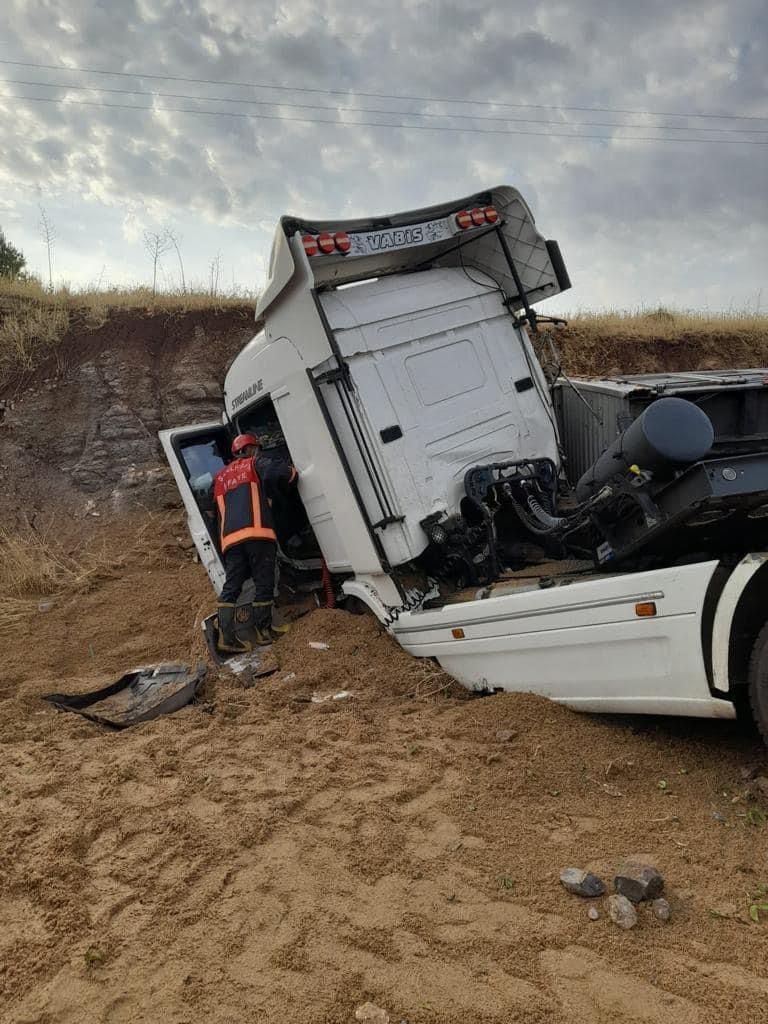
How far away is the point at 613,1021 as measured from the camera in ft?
6.13

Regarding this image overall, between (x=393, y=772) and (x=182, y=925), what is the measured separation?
3.91 feet

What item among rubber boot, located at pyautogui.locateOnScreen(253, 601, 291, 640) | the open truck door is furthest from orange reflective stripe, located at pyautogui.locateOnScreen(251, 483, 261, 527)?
the open truck door

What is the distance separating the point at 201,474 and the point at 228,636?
62.2 inches

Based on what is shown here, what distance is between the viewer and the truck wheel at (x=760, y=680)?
9.25 feet

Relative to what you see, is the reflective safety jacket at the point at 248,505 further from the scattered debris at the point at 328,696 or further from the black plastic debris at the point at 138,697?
the scattered debris at the point at 328,696

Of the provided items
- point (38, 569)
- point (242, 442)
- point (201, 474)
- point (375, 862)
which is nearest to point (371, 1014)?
point (375, 862)

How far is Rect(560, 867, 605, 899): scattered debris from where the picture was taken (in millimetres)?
2363

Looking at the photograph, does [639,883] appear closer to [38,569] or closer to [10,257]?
[38,569]

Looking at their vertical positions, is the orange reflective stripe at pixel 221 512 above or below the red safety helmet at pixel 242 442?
below

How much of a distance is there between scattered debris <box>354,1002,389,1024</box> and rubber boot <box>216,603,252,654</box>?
3622mm

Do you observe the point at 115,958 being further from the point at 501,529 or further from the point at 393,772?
the point at 501,529

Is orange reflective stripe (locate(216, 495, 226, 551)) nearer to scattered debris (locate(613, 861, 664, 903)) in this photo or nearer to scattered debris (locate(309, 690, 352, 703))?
scattered debris (locate(309, 690, 352, 703))

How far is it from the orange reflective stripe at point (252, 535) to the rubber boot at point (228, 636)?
19.6 inches

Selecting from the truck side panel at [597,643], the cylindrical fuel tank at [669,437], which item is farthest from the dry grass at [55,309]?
the cylindrical fuel tank at [669,437]
